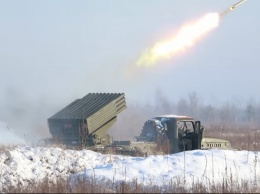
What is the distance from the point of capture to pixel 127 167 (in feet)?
51.1

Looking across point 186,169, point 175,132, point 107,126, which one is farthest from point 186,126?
point 186,169

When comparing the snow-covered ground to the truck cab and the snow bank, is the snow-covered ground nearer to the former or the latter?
the snow bank

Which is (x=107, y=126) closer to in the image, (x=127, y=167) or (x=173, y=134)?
(x=173, y=134)

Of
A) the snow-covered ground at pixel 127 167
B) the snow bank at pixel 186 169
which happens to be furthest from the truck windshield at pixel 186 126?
the snow bank at pixel 186 169

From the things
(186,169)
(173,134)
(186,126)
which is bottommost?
(186,169)

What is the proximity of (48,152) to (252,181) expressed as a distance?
5.72m

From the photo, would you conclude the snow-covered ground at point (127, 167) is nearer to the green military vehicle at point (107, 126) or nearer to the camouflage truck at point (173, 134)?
the green military vehicle at point (107, 126)

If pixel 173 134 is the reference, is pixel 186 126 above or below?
above

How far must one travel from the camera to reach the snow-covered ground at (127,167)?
14.7m

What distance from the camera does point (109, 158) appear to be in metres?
18.2

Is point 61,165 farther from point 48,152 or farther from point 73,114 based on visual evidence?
point 73,114

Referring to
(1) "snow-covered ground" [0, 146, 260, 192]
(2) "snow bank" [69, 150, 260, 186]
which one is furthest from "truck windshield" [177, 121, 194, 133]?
(2) "snow bank" [69, 150, 260, 186]

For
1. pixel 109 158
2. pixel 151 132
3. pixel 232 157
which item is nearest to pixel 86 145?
pixel 151 132

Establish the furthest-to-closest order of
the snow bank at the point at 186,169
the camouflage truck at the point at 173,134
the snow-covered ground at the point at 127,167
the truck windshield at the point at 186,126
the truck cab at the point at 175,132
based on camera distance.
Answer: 1. the truck windshield at the point at 186,126
2. the truck cab at the point at 175,132
3. the camouflage truck at the point at 173,134
4. the snow-covered ground at the point at 127,167
5. the snow bank at the point at 186,169
